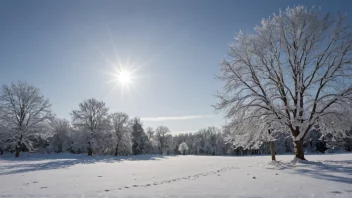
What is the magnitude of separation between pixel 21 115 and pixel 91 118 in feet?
42.3

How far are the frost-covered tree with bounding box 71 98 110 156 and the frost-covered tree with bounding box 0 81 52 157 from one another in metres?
7.16

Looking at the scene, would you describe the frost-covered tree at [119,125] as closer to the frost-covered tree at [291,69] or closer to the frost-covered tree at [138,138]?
the frost-covered tree at [138,138]

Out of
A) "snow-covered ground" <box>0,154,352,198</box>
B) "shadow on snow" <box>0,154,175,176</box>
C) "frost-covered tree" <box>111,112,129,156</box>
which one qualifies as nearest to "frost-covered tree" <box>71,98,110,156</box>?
"frost-covered tree" <box>111,112,129,156</box>

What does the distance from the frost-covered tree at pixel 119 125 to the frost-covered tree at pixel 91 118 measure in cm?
674

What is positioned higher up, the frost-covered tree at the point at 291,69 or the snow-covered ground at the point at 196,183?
the frost-covered tree at the point at 291,69

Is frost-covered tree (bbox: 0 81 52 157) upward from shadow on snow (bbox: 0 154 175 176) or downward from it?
upward

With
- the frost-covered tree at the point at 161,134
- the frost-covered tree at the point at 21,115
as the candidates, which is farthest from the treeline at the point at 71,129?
the frost-covered tree at the point at 161,134

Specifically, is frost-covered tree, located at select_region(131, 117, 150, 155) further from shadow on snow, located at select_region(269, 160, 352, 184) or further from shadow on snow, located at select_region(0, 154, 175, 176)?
shadow on snow, located at select_region(269, 160, 352, 184)

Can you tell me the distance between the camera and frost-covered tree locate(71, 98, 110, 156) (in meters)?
48.0

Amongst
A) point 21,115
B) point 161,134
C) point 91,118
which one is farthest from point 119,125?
point 161,134

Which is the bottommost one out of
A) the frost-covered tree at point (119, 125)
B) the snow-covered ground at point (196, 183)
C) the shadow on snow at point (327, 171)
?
the snow-covered ground at point (196, 183)

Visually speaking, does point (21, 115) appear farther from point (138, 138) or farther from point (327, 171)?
point (327, 171)

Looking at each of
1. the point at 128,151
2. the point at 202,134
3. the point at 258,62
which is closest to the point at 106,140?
the point at 128,151

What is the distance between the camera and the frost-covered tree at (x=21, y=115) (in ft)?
125
